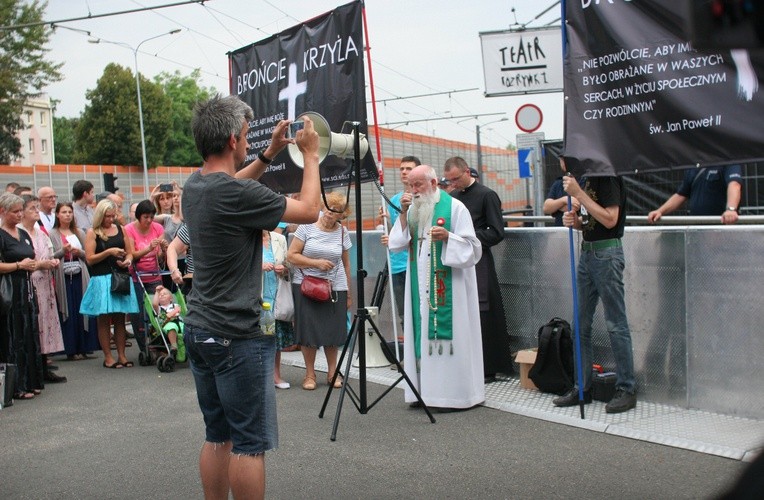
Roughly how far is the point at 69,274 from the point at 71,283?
138 millimetres

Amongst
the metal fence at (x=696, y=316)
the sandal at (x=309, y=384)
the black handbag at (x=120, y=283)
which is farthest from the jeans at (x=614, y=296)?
the black handbag at (x=120, y=283)

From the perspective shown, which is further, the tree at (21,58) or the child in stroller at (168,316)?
the tree at (21,58)

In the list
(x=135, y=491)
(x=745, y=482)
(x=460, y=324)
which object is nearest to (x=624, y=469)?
(x=460, y=324)

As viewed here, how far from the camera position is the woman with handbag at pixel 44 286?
902 centimetres

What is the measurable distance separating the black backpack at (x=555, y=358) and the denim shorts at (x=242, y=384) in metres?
3.79

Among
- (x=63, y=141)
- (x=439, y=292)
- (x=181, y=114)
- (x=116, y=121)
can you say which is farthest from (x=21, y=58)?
(x=63, y=141)

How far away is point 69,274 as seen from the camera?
10703 millimetres

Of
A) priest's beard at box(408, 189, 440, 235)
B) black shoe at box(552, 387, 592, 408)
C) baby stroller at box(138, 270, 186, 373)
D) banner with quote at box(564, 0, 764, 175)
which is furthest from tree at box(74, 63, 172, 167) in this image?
banner with quote at box(564, 0, 764, 175)

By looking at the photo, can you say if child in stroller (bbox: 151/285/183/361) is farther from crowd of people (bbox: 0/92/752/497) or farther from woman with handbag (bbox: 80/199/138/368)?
woman with handbag (bbox: 80/199/138/368)

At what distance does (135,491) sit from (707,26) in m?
4.52

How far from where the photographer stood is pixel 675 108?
538 centimetres

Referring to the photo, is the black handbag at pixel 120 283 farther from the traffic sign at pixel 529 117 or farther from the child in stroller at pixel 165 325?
the traffic sign at pixel 529 117

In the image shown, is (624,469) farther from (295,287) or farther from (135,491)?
(295,287)

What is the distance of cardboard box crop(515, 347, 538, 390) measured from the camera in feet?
25.1
